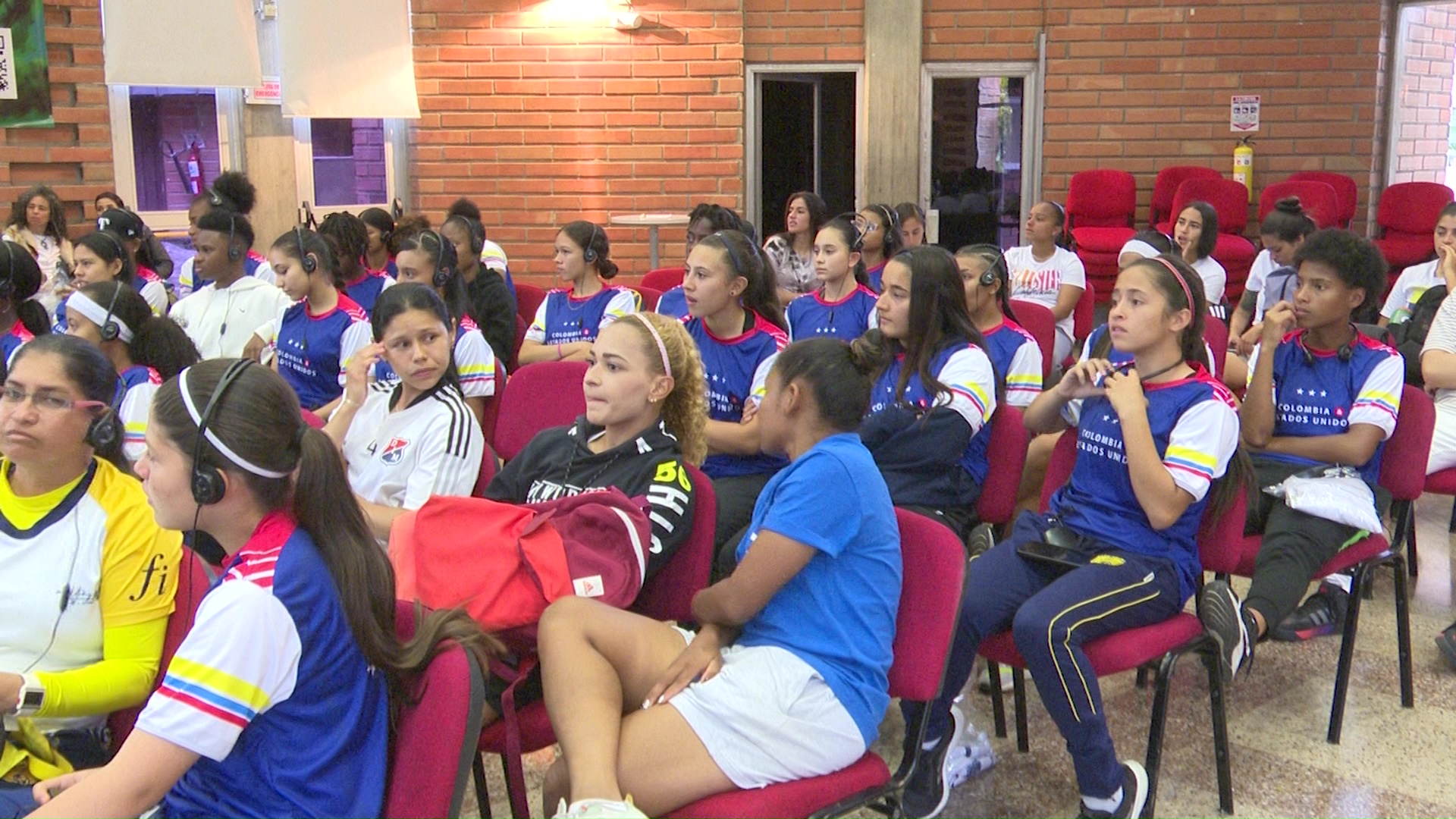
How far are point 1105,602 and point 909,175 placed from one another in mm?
6086

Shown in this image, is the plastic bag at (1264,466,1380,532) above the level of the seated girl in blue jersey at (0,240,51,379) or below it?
below

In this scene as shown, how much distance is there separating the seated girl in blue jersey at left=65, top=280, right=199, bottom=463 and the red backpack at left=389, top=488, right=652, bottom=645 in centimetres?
107

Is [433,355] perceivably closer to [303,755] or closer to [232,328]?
[303,755]

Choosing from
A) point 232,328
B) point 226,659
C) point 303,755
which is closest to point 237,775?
point 303,755

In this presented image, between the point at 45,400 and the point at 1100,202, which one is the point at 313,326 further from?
the point at 1100,202

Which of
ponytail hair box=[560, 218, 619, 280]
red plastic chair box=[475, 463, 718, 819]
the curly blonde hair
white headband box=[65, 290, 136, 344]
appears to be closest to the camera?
A: red plastic chair box=[475, 463, 718, 819]

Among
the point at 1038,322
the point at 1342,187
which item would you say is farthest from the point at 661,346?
the point at 1342,187

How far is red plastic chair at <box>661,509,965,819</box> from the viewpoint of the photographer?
193 centimetres

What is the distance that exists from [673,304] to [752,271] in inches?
45.0

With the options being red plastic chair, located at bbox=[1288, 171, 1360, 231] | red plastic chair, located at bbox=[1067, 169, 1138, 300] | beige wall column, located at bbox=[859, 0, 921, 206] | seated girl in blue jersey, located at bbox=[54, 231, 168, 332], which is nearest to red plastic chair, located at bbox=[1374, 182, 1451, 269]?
red plastic chair, located at bbox=[1288, 171, 1360, 231]

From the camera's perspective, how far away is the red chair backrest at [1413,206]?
7.32 m

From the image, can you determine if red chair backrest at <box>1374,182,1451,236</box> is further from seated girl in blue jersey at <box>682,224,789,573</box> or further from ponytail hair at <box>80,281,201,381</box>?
ponytail hair at <box>80,281,201,381</box>

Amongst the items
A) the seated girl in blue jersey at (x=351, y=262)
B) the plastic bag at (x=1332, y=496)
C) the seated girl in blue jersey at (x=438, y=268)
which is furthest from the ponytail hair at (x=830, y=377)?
the seated girl in blue jersey at (x=351, y=262)

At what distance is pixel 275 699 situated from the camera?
1521mm
